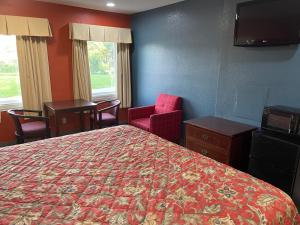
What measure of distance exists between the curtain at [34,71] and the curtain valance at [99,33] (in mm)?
560

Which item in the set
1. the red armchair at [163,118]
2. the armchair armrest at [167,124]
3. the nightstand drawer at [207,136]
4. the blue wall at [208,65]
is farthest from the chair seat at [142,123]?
the nightstand drawer at [207,136]

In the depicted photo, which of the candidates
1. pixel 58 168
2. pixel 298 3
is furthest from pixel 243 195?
pixel 298 3

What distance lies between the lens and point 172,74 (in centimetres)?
409

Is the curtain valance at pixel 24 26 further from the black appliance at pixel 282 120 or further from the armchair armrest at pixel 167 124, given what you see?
the black appliance at pixel 282 120

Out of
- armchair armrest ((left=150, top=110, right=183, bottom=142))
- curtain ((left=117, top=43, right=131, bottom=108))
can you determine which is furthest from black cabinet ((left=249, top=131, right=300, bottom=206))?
curtain ((left=117, top=43, right=131, bottom=108))

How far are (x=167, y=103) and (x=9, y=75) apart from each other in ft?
8.96

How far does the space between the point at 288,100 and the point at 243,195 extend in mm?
1613

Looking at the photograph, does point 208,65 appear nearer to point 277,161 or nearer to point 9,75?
point 277,161

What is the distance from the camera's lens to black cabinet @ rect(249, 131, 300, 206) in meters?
2.14

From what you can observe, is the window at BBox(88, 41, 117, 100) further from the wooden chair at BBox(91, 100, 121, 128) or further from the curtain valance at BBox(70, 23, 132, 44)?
the wooden chair at BBox(91, 100, 121, 128)

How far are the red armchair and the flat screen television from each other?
148cm

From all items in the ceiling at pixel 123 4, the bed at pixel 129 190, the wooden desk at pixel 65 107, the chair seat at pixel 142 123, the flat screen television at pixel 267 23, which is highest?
the ceiling at pixel 123 4

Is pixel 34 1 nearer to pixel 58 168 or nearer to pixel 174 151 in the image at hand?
pixel 58 168

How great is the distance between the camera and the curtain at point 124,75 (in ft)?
15.9
